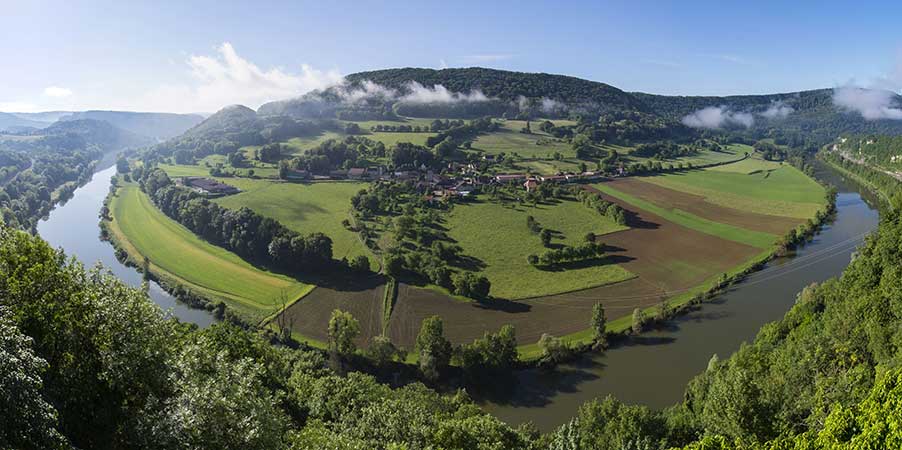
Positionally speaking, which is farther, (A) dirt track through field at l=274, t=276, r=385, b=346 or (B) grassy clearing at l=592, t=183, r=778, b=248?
(B) grassy clearing at l=592, t=183, r=778, b=248

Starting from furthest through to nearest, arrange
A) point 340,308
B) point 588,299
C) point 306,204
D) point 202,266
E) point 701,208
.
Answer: point 306,204, point 701,208, point 202,266, point 588,299, point 340,308

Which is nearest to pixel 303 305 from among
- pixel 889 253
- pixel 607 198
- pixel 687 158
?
pixel 889 253

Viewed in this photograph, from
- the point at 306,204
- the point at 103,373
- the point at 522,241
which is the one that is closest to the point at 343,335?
the point at 103,373

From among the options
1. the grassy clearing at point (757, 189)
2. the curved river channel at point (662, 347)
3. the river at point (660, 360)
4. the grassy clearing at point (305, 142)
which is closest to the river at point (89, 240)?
the curved river channel at point (662, 347)

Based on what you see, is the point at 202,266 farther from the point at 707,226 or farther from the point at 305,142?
the point at 305,142

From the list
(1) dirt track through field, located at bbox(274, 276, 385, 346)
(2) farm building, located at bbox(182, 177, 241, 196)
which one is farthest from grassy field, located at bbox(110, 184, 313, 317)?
(2) farm building, located at bbox(182, 177, 241, 196)

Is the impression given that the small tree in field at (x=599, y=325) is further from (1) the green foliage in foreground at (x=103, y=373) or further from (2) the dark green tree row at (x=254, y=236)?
(2) the dark green tree row at (x=254, y=236)

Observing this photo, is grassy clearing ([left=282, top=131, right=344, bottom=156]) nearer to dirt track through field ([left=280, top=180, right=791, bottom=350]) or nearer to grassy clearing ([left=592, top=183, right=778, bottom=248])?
dirt track through field ([left=280, top=180, right=791, bottom=350])
